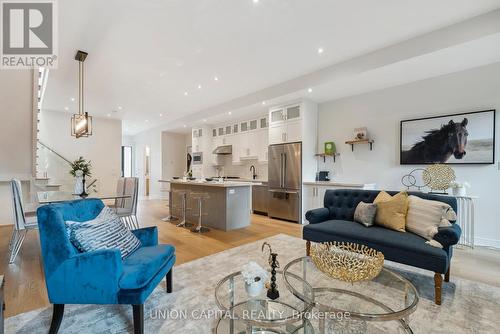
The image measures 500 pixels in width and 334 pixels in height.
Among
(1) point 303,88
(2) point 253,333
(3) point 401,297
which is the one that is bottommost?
(2) point 253,333

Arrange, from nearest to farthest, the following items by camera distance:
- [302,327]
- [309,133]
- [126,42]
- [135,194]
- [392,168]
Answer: [302,327] < [126,42] < [135,194] < [392,168] < [309,133]

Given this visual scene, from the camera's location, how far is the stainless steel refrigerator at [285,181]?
208 inches

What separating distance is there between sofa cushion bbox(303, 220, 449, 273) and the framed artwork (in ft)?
7.28

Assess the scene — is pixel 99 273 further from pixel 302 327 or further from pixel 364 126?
pixel 364 126

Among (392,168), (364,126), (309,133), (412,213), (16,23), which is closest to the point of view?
(412,213)

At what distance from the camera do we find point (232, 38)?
131 inches

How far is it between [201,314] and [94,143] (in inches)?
328

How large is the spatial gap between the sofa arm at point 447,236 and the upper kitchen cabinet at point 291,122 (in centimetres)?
341

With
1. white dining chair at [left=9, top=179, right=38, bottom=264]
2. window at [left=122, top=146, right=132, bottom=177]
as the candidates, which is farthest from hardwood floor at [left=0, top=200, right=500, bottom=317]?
window at [left=122, top=146, right=132, bottom=177]

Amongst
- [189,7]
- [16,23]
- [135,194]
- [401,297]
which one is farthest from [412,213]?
[16,23]

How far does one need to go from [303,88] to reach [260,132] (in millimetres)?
2308

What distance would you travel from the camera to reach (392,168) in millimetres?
4492

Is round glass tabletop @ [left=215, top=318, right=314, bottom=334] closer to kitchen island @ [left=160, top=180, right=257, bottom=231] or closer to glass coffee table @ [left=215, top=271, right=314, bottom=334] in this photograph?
glass coffee table @ [left=215, top=271, right=314, bottom=334]

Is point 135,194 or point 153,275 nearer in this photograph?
point 153,275
